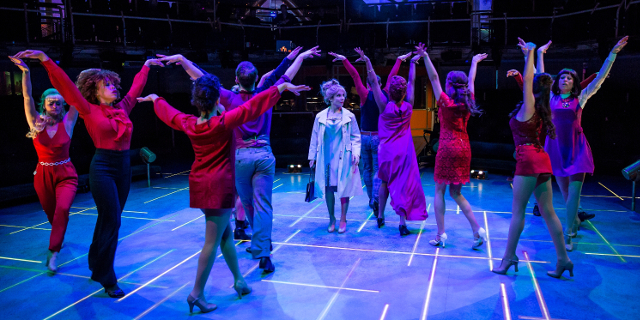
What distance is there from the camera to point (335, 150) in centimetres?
468

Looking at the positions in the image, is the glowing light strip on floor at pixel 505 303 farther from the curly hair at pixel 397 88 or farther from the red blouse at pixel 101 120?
the red blouse at pixel 101 120

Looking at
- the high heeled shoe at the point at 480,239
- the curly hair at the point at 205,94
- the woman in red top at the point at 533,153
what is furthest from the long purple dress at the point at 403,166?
the curly hair at the point at 205,94

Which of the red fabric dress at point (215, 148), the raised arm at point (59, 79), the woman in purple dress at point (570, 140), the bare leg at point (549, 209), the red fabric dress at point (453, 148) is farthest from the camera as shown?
the woman in purple dress at point (570, 140)

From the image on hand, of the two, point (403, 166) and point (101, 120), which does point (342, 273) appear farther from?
point (101, 120)

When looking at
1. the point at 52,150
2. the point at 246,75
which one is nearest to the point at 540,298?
the point at 246,75

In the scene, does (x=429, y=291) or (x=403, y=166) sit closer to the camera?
(x=429, y=291)

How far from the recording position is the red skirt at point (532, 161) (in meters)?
3.21

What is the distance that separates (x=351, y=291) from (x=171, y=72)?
12.2 meters

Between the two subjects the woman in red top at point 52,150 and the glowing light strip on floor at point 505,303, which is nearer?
the glowing light strip on floor at point 505,303

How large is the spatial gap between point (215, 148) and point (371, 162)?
3113 millimetres

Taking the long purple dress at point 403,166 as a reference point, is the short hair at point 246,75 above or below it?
above

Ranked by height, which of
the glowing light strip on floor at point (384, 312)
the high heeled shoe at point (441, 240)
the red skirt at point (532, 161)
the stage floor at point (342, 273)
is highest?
the red skirt at point (532, 161)

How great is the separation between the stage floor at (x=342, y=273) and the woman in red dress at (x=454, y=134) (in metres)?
0.51

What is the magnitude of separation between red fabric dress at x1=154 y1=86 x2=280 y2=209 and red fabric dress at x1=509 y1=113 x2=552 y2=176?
6.16 ft
